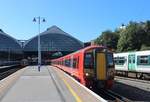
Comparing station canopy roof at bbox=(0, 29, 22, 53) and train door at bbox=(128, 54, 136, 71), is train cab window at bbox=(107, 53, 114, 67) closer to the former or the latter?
train door at bbox=(128, 54, 136, 71)

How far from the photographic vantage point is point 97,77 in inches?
984

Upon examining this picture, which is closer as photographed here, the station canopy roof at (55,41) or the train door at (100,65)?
the train door at (100,65)

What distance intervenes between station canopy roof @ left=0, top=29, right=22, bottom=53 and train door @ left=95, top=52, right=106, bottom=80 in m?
146

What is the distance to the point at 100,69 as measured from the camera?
986 inches

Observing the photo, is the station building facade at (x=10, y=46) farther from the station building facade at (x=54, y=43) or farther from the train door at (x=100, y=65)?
the train door at (x=100, y=65)

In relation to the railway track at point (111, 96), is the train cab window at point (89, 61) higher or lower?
higher

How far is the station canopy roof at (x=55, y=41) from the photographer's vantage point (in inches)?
6599

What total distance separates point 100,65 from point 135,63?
16.3 metres

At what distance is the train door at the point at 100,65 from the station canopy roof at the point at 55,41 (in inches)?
5590

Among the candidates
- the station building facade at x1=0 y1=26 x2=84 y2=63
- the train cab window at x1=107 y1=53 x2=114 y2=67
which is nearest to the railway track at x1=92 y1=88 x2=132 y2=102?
the train cab window at x1=107 y1=53 x2=114 y2=67

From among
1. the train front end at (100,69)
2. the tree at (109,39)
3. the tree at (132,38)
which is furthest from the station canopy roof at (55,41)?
the train front end at (100,69)

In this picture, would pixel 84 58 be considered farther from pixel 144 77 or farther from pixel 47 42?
pixel 47 42

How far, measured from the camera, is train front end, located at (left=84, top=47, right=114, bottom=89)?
24969 millimetres

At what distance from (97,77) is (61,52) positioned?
147 m
